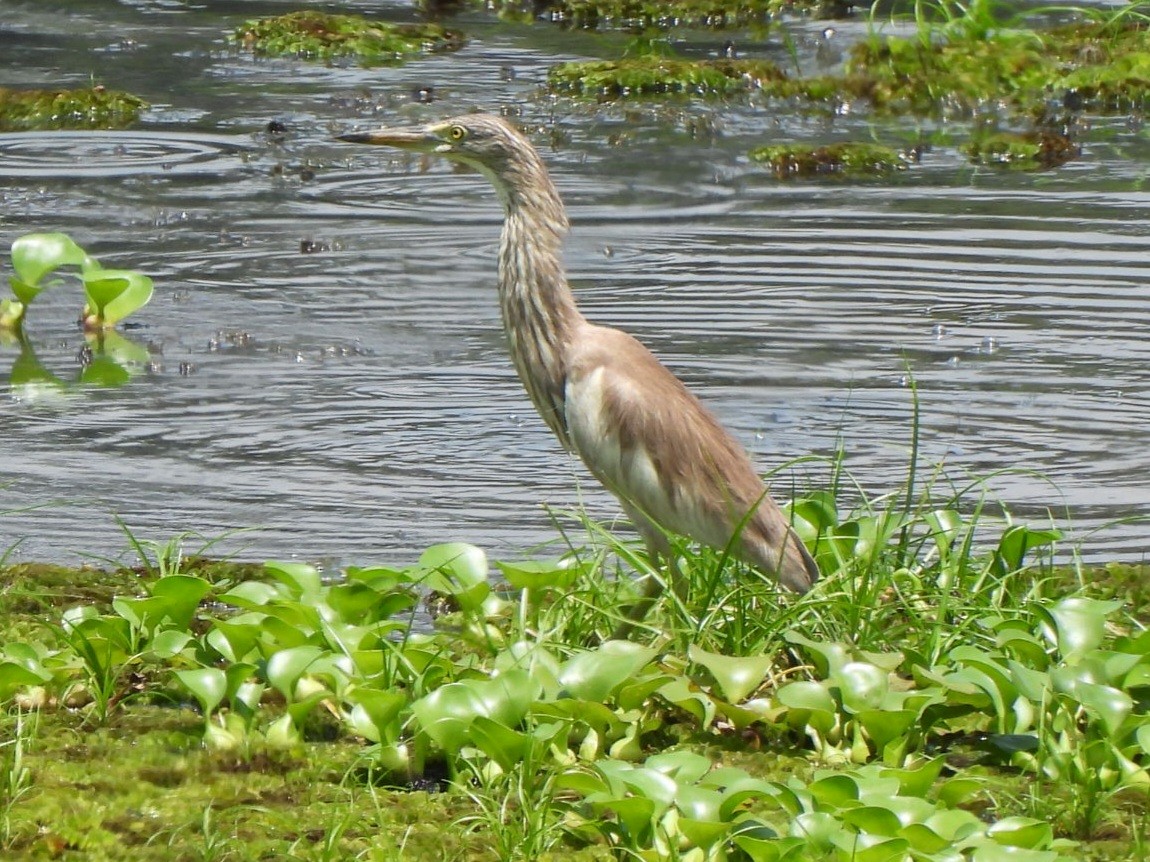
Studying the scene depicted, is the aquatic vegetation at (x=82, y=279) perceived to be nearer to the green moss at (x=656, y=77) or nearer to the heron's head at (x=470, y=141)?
the heron's head at (x=470, y=141)

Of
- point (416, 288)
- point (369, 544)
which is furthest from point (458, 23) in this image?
point (369, 544)

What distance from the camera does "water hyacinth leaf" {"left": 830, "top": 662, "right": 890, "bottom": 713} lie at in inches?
158

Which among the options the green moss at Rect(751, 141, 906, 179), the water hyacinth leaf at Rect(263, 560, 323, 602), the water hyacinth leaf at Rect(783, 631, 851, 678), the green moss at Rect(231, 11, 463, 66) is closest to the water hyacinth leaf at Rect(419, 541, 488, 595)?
the water hyacinth leaf at Rect(263, 560, 323, 602)

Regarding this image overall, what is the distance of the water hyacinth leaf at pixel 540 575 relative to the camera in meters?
4.63

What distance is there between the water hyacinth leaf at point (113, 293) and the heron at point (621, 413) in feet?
8.00

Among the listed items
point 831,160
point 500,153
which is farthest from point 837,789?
point 831,160

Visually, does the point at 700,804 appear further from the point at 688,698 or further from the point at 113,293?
the point at 113,293

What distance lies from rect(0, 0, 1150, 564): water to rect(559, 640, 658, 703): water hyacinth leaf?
4.33 ft

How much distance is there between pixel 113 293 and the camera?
765 centimetres

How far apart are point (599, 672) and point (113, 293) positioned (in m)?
4.29

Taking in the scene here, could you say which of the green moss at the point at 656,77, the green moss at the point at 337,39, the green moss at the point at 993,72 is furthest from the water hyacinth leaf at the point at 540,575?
the green moss at the point at 337,39

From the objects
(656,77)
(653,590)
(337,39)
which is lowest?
(653,590)

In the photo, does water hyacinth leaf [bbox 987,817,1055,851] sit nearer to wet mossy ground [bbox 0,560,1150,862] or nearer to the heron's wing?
wet mossy ground [bbox 0,560,1150,862]

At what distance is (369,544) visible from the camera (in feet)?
18.6
